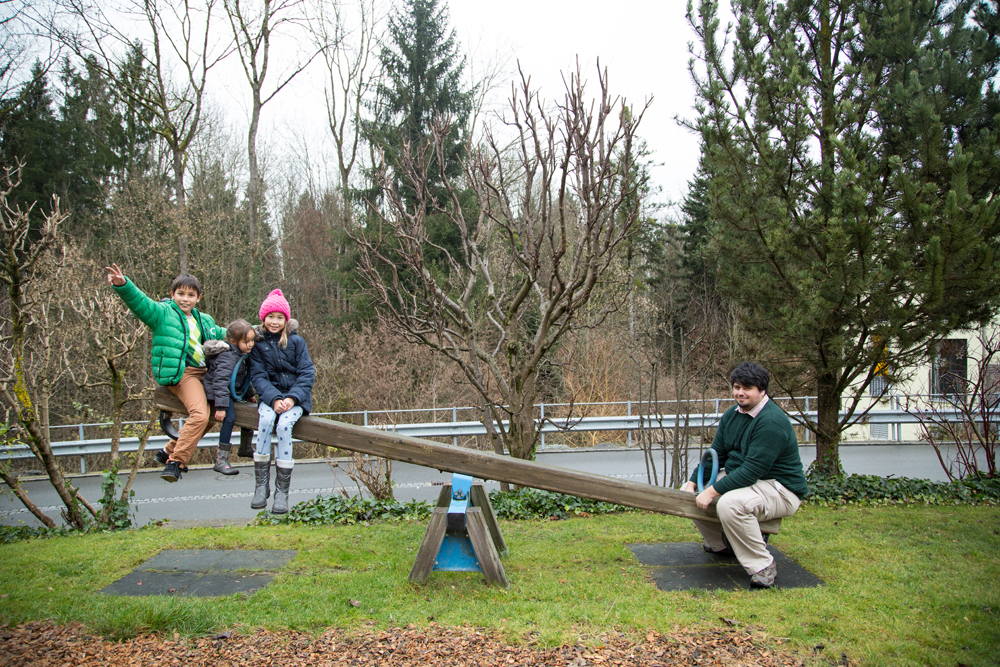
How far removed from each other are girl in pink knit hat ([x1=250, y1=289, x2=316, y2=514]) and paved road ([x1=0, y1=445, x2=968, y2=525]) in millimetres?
5294

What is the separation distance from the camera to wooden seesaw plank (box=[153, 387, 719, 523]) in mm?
5051

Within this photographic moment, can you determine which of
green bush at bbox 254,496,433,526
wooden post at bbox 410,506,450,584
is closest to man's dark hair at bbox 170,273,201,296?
wooden post at bbox 410,506,450,584

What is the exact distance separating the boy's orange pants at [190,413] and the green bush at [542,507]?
3.70m

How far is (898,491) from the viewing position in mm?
8344

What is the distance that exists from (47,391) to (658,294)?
2156 centimetres

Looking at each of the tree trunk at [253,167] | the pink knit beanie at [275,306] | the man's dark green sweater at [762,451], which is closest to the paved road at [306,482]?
the pink knit beanie at [275,306]

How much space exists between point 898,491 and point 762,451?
193 inches

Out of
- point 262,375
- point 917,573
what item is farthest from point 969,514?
point 262,375

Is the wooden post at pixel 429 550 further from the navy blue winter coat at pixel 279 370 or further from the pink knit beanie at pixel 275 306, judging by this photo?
the pink knit beanie at pixel 275 306

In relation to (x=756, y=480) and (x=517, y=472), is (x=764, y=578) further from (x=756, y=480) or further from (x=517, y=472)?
(x=517, y=472)

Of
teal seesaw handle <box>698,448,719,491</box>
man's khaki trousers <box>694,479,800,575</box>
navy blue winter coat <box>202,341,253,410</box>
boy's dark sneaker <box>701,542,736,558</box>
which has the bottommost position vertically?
boy's dark sneaker <box>701,542,736,558</box>

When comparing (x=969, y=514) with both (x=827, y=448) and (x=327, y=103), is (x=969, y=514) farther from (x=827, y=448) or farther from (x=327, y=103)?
(x=327, y=103)

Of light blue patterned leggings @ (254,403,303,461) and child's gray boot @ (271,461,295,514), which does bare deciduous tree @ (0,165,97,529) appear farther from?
child's gray boot @ (271,461,295,514)

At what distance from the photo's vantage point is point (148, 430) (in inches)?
313
